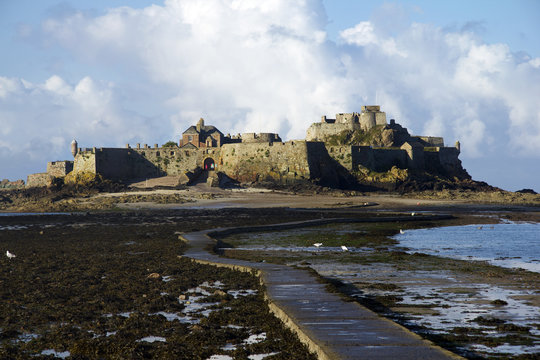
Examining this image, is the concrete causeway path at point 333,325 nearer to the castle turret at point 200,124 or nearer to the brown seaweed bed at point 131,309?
the brown seaweed bed at point 131,309

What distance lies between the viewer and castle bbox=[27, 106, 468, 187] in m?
62.8

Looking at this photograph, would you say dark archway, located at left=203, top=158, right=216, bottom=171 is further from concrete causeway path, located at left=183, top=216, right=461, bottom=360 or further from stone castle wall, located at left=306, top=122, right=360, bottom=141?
concrete causeway path, located at left=183, top=216, right=461, bottom=360

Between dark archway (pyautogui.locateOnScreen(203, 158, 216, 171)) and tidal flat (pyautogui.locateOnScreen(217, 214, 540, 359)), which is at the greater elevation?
dark archway (pyautogui.locateOnScreen(203, 158, 216, 171))

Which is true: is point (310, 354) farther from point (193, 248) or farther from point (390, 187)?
point (390, 187)

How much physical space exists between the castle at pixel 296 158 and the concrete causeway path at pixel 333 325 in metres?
48.2

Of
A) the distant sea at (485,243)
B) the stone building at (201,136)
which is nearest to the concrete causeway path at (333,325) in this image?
the distant sea at (485,243)

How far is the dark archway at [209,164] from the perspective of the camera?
224ft

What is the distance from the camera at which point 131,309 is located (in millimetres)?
11594

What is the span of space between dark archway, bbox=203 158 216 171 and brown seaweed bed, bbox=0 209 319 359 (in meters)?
46.3

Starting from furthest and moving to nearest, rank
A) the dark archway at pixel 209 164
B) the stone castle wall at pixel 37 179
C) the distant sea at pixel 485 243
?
the stone castle wall at pixel 37 179
the dark archway at pixel 209 164
the distant sea at pixel 485 243

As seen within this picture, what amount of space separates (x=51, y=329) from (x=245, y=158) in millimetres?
55073

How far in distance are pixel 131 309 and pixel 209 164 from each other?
2268 inches

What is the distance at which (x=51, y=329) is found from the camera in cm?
1009

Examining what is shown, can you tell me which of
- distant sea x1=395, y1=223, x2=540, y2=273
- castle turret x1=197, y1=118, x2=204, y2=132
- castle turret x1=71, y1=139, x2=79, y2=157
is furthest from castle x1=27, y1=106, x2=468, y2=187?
distant sea x1=395, y1=223, x2=540, y2=273
